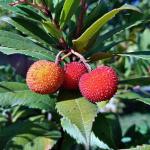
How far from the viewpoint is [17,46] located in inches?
46.9

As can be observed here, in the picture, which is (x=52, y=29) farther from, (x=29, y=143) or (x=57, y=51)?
(x=29, y=143)

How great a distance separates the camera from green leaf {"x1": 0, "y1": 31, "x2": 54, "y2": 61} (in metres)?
1.18

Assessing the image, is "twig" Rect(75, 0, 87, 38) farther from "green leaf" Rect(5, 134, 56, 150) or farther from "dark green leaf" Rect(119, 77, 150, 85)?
"green leaf" Rect(5, 134, 56, 150)

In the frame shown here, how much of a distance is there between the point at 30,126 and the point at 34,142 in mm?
86

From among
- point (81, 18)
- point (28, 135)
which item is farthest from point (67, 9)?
point (28, 135)

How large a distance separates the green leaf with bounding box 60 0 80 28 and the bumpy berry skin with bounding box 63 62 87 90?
156 mm

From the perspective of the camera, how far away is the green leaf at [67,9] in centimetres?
121

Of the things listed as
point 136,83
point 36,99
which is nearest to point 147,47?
point 136,83

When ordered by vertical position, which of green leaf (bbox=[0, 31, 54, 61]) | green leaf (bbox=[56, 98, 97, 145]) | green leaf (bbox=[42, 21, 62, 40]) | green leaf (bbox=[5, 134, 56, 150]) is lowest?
green leaf (bbox=[5, 134, 56, 150])

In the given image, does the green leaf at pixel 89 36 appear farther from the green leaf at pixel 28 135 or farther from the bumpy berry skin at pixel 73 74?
the green leaf at pixel 28 135

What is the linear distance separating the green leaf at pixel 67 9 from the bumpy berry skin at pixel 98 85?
218 mm

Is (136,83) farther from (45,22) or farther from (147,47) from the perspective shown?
(147,47)

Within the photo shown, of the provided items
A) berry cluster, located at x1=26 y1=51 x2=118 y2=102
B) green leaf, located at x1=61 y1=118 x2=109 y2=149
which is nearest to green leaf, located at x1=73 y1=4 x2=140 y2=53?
berry cluster, located at x1=26 y1=51 x2=118 y2=102

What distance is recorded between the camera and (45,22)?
3.83 feet
